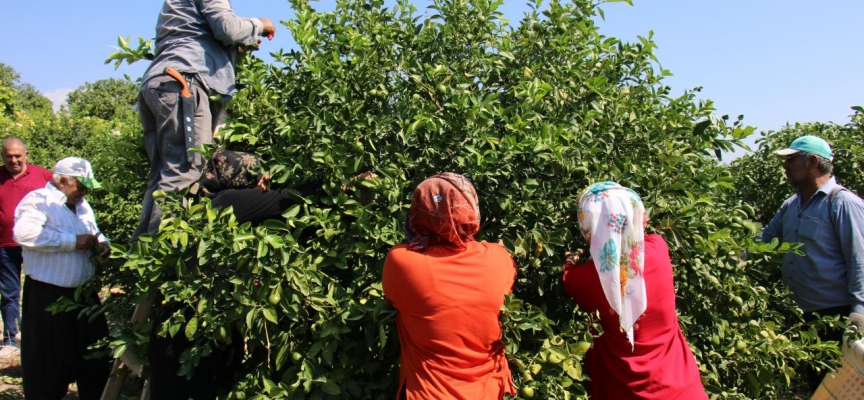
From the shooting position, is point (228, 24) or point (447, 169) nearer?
point (447, 169)

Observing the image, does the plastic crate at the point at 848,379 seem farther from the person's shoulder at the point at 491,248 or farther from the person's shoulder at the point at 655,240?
the person's shoulder at the point at 491,248

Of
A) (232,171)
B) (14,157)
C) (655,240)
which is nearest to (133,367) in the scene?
(232,171)

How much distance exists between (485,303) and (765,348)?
161 centimetres

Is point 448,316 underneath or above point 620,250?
underneath

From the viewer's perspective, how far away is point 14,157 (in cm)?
618

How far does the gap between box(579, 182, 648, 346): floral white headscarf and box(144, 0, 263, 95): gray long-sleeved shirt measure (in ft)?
7.10

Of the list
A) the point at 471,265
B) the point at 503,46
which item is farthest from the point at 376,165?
the point at 503,46

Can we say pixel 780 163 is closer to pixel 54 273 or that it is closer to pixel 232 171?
pixel 232 171

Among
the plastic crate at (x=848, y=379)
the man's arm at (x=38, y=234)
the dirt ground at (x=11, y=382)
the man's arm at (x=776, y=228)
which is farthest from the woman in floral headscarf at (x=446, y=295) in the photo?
the dirt ground at (x=11, y=382)

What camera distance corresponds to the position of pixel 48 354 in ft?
13.5

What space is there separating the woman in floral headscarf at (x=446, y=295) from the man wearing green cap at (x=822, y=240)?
7.70 ft

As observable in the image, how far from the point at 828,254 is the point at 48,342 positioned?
4.81 meters

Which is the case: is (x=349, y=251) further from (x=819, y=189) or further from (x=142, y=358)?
(x=819, y=189)

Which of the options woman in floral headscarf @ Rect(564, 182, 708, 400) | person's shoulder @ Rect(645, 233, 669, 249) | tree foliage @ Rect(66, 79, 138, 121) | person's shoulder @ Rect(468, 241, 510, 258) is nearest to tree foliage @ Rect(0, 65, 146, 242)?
tree foliage @ Rect(66, 79, 138, 121)
